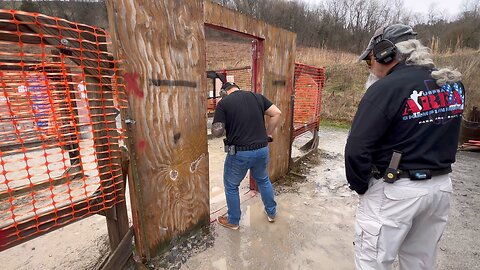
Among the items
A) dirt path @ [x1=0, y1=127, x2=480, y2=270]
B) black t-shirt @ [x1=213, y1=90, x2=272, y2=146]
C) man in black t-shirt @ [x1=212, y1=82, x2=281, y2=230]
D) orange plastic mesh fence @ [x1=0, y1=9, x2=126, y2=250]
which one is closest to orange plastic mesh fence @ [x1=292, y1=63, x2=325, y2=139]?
dirt path @ [x1=0, y1=127, x2=480, y2=270]

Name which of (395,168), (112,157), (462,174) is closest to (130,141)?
(112,157)

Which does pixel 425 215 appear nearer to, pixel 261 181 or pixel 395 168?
pixel 395 168

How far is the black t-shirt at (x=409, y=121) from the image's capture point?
156 cm

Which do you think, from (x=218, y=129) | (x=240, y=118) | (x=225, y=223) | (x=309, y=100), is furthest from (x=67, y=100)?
(x=309, y=100)

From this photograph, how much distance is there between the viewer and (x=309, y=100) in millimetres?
6547

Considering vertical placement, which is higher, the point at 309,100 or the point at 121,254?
the point at 309,100

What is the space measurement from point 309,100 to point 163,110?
4.86m

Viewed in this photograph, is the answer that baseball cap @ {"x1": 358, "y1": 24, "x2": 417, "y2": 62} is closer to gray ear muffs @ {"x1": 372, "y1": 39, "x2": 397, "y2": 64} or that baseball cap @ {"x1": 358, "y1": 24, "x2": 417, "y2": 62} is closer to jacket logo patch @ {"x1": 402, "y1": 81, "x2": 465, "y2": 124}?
gray ear muffs @ {"x1": 372, "y1": 39, "x2": 397, "y2": 64}

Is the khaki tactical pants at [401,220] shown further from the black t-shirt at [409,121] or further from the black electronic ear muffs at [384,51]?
the black electronic ear muffs at [384,51]

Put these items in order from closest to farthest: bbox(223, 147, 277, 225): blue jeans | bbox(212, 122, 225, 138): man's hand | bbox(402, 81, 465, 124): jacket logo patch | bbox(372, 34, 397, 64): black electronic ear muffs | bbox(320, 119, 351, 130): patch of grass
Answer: bbox(402, 81, 465, 124): jacket logo patch, bbox(372, 34, 397, 64): black electronic ear muffs, bbox(212, 122, 225, 138): man's hand, bbox(223, 147, 277, 225): blue jeans, bbox(320, 119, 351, 130): patch of grass

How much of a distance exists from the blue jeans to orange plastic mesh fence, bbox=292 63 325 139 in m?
2.74

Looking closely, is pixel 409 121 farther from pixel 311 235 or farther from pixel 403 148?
pixel 311 235

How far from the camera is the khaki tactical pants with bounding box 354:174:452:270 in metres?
1.62

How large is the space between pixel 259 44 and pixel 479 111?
7596 millimetres
